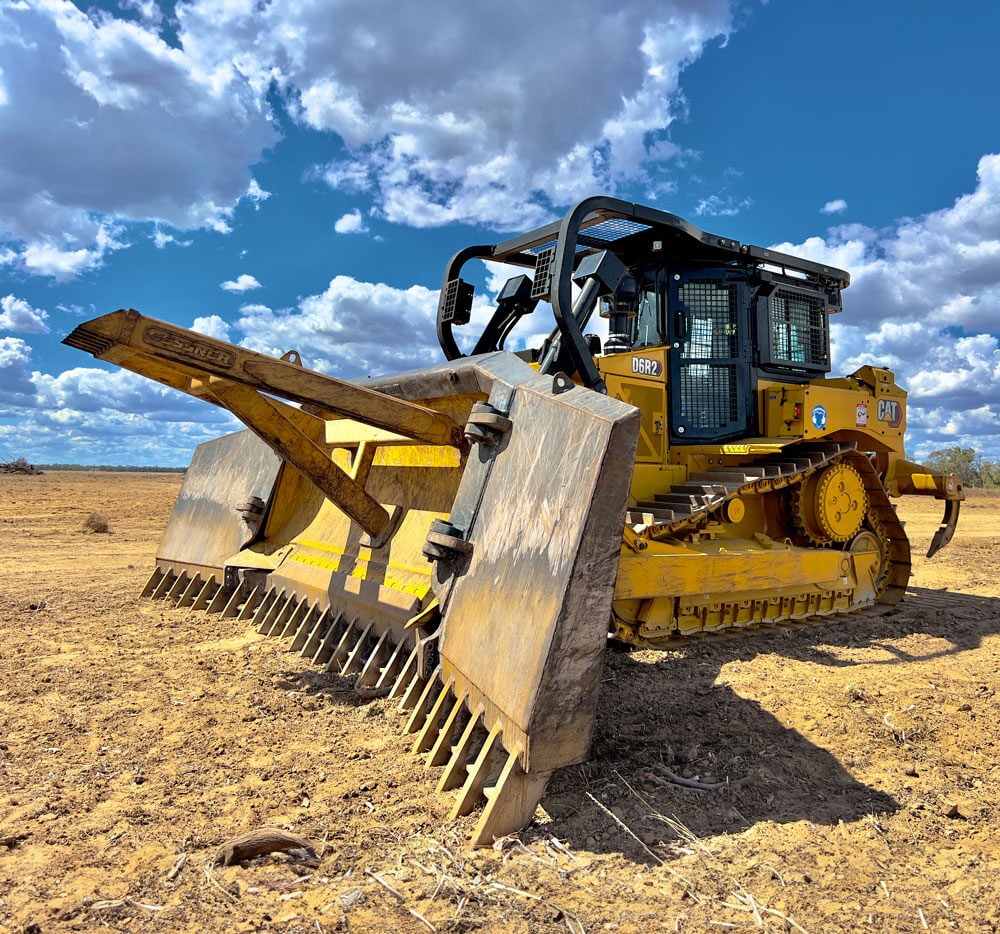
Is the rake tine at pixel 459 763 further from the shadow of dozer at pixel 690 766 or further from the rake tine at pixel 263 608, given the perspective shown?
the rake tine at pixel 263 608

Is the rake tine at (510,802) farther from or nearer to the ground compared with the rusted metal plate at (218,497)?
nearer to the ground

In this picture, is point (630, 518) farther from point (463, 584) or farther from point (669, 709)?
point (463, 584)

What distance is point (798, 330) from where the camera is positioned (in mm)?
7355

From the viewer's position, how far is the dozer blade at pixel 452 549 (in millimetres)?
2795

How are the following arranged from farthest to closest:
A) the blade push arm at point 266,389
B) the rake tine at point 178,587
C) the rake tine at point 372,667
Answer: the rake tine at point 178,587 < the rake tine at point 372,667 < the blade push arm at point 266,389

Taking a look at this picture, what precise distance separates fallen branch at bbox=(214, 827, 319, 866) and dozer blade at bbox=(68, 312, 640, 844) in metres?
0.58

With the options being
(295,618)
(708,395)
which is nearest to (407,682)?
(295,618)

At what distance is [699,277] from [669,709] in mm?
3908

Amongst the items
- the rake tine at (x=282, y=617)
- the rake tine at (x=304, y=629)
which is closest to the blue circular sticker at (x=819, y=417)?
the rake tine at (x=304, y=629)

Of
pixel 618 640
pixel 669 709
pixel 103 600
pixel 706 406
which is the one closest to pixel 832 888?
pixel 669 709

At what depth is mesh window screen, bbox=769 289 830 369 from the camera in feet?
23.4

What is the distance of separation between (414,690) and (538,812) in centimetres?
105

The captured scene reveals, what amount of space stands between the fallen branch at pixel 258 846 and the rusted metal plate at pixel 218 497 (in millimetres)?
3959

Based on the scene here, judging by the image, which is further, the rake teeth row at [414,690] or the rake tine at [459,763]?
the rake tine at [459,763]
